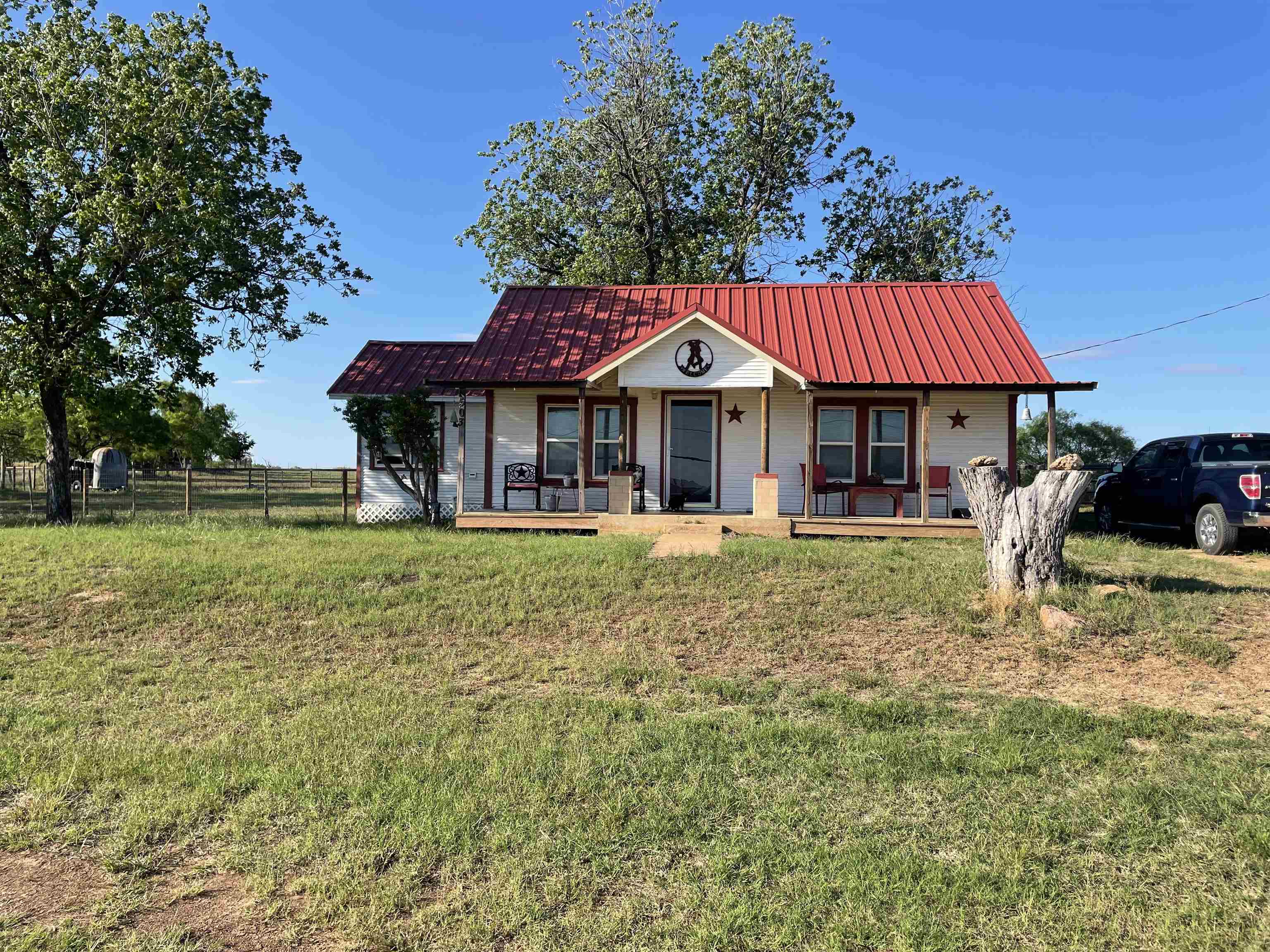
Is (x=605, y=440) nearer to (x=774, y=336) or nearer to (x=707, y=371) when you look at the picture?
(x=707, y=371)

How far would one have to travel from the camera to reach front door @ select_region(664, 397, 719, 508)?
17.4 metres

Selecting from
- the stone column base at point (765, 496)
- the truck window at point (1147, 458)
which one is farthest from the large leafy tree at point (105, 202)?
the truck window at point (1147, 458)

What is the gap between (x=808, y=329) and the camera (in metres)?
17.9

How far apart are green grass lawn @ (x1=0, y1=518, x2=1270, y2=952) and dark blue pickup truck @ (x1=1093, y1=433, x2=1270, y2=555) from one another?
9.23 ft

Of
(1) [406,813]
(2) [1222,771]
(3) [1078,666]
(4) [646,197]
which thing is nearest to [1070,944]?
(2) [1222,771]

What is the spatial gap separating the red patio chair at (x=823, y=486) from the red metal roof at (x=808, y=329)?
182 cm

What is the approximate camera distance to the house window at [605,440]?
17609 mm

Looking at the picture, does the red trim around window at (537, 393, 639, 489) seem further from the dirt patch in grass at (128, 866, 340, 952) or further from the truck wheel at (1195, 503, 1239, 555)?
the dirt patch in grass at (128, 866, 340, 952)

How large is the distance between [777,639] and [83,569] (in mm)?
9222

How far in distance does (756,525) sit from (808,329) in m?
5.44

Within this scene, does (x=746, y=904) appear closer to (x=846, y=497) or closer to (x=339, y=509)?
(x=846, y=497)

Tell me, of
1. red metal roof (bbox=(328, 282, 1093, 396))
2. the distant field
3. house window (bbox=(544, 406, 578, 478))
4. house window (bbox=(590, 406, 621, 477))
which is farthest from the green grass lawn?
the distant field

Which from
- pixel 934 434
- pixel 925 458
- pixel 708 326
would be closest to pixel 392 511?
pixel 708 326

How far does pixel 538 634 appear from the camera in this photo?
8711 millimetres
